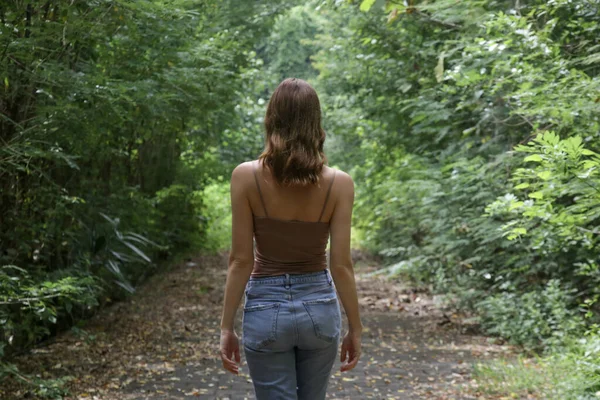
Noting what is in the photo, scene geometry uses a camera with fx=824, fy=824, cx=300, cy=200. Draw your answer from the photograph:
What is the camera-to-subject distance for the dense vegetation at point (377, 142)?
6.49 m

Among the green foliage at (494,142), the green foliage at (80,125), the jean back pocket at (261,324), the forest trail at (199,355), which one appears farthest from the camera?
the forest trail at (199,355)

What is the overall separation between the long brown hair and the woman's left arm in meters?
0.14

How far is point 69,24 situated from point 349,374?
439 cm

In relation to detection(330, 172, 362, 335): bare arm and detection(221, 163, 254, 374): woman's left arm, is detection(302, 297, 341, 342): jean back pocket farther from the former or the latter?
detection(221, 163, 254, 374): woman's left arm

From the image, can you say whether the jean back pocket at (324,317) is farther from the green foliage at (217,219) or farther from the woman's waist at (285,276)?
the green foliage at (217,219)

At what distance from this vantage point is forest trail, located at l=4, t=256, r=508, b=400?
749cm

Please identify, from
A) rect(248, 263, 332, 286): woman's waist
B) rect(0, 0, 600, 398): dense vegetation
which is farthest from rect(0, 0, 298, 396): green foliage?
rect(248, 263, 332, 286): woman's waist

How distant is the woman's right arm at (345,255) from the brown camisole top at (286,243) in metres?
0.09

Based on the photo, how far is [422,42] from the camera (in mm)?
12953

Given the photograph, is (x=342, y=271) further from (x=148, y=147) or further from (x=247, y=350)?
(x=148, y=147)

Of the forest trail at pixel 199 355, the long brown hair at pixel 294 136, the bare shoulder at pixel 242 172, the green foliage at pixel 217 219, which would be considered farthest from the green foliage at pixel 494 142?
the green foliage at pixel 217 219

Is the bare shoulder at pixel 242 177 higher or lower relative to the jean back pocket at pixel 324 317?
higher

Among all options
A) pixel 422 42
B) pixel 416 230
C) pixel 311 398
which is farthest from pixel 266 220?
pixel 416 230

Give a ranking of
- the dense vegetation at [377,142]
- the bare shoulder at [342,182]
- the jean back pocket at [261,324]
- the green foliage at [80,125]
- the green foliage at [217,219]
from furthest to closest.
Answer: the green foliage at [217,219]
the dense vegetation at [377,142]
the green foliage at [80,125]
the bare shoulder at [342,182]
the jean back pocket at [261,324]
